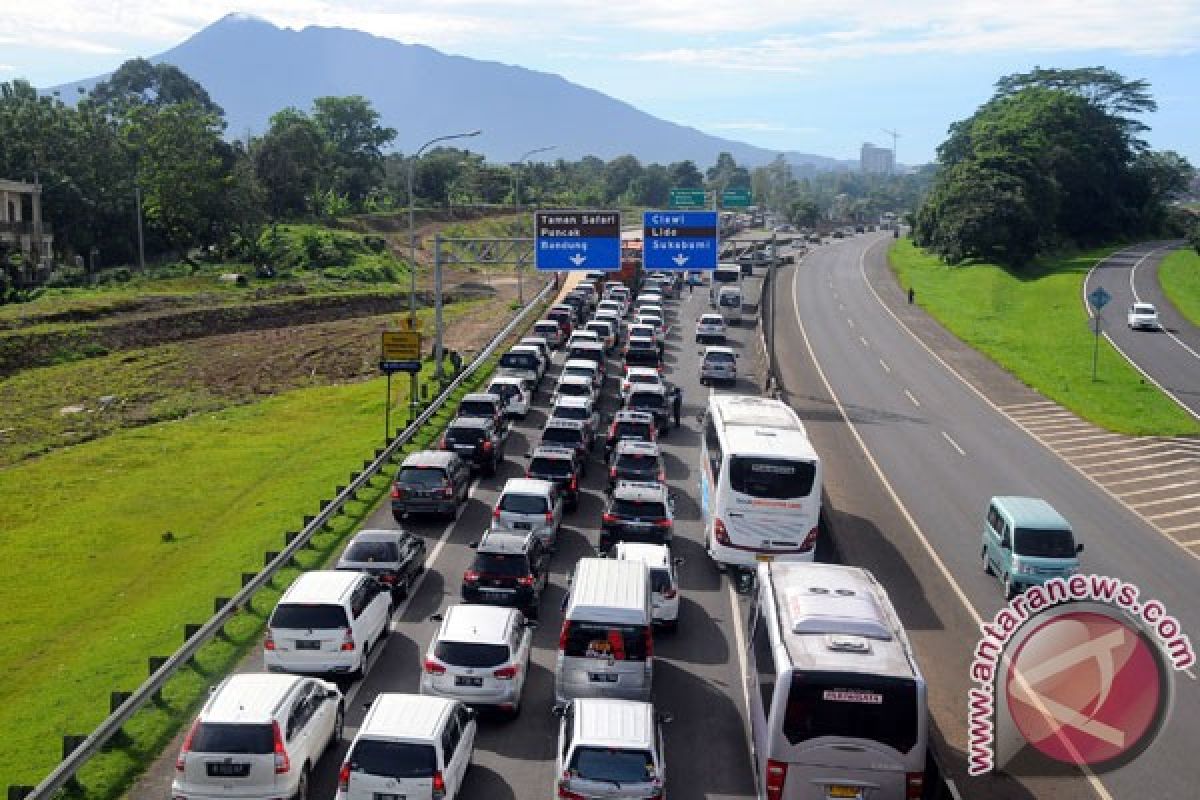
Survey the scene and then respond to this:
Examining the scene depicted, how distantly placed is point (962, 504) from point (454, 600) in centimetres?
1586

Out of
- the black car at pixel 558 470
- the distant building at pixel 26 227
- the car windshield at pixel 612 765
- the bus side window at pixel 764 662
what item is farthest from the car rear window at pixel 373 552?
the distant building at pixel 26 227

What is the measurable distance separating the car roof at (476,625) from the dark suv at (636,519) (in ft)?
23.3

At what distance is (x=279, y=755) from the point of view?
46.6ft

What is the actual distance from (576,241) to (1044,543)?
88.2 feet

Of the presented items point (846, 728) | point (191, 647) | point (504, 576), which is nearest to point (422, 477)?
point (504, 576)

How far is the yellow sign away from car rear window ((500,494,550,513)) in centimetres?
1275

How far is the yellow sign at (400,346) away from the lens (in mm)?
37406

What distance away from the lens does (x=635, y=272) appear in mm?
82938

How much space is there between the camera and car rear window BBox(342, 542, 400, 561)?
22.4 meters

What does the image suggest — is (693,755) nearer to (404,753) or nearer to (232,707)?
(404,753)

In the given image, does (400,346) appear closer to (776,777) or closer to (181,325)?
(776,777)

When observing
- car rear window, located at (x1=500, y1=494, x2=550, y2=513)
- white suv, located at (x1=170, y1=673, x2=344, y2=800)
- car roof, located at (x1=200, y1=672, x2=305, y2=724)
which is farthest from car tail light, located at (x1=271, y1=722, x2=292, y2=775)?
car rear window, located at (x1=500, y1=494, x2=550, y2=513)

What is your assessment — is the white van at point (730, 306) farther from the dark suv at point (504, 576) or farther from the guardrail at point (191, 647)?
the dark suv at point (504, 576)

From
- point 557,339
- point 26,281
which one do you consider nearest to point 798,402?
point 557,339
